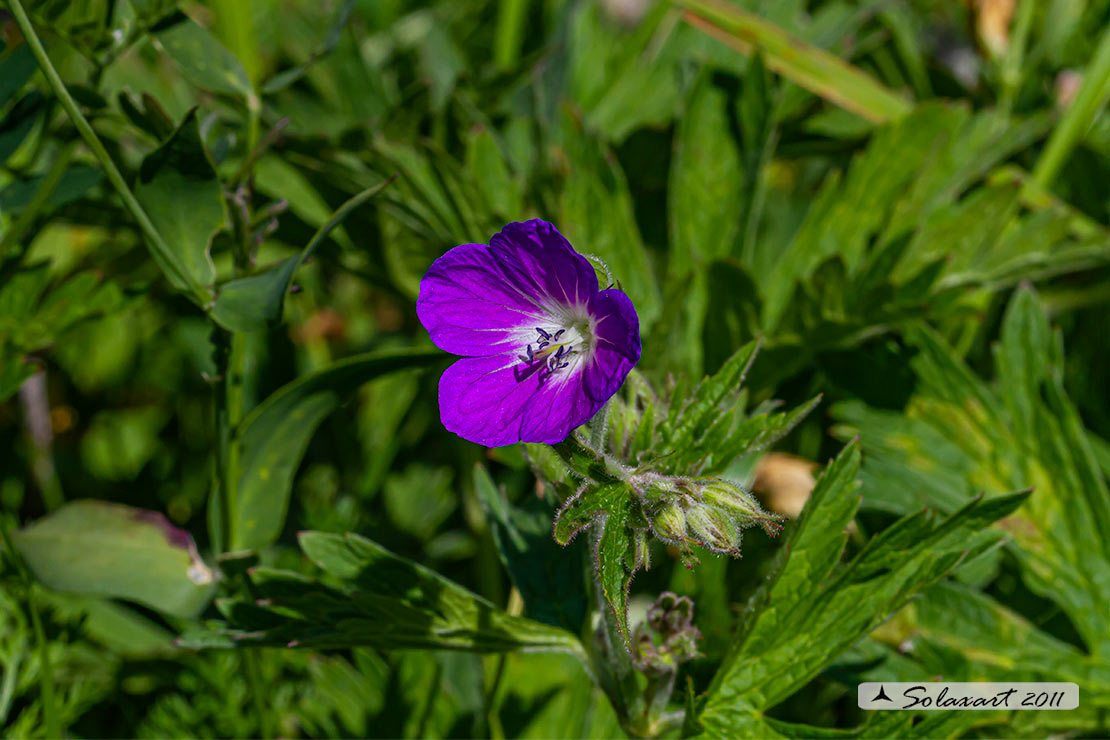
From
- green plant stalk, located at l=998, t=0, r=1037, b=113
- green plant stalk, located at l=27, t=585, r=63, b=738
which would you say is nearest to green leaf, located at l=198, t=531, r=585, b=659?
green plant stalk, located at l=27, t=585, r=63, b=738

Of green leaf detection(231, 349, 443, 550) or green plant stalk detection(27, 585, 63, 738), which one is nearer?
green plant stalk detection(27, 585, 63, 738)

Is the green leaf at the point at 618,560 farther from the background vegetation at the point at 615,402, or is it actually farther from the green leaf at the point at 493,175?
the green leaf at the point at 493,175

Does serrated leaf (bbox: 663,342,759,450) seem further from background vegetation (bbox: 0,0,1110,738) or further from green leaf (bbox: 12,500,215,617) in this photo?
green leaf (bbox: 12,500,215,617)

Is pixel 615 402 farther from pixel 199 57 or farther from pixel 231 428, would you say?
pixel 199 57

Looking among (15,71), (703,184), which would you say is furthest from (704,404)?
(15,71)

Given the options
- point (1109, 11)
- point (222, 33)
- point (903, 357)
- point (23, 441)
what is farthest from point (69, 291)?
point (1109, 11)

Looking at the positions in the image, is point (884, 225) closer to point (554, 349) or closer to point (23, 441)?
point (554, 349)

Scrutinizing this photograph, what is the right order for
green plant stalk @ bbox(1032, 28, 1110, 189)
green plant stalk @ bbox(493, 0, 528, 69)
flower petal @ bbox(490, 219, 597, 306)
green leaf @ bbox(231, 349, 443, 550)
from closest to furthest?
flower petal @ bbox(490, 219, 597, 306)
green leaf @ bbox(231, 349, 443, 550)
green plant stalk @ bbox(1032, 28, 1110, 189)
green plant stalk @ bbox(493, 0, 528, 69)
